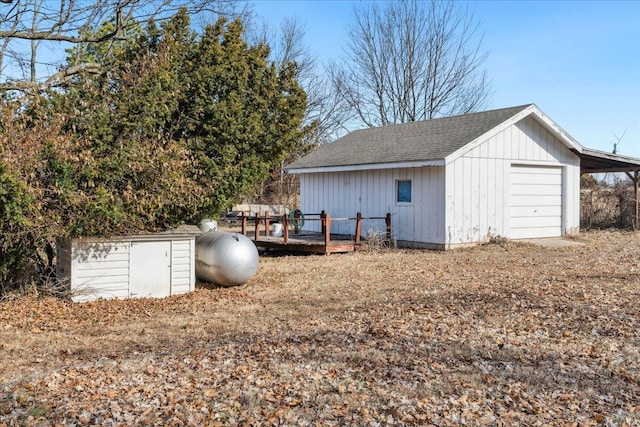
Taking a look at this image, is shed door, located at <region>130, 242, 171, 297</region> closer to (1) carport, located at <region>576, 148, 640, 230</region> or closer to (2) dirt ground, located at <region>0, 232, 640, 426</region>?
(2) dirt ground, located at <region>0, 232, 640, 426</region>

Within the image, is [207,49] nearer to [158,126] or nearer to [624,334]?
[158,126]

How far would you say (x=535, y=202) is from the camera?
17516 mm

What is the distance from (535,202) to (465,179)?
3242 millimetres

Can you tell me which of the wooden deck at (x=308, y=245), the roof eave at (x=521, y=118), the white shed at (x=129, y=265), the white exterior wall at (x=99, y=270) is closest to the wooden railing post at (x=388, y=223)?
the wooden deck at (x=308, y=245)

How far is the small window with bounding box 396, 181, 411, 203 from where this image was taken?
16417 mm

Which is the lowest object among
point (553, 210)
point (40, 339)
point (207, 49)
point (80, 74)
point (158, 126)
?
point (40, 339)

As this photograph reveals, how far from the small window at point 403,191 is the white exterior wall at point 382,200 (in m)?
0.12

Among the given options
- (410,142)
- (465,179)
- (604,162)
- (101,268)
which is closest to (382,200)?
(410,142)

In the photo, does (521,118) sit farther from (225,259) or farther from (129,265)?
(129,265)

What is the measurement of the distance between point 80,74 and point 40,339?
4.89 meters

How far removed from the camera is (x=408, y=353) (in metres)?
6.09

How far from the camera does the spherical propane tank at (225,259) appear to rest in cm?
1007

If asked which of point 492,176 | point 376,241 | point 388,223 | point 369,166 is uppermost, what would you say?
point 369,166

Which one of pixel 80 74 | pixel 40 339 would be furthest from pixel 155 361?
pixel 80 74
